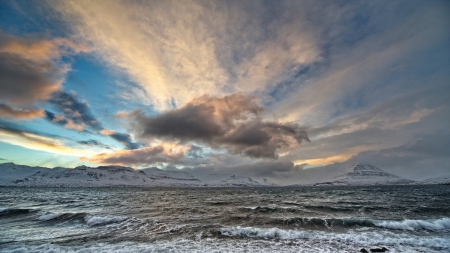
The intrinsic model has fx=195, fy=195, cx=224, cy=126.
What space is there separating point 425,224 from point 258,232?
61.1 ft

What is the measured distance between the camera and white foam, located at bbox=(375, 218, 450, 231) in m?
20.5

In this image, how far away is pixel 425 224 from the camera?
21312mm

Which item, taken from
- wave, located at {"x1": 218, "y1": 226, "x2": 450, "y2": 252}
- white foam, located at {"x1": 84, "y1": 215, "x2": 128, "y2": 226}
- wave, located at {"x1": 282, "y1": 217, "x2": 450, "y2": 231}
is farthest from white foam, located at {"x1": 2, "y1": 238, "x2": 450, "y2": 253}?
white foam, located at {"x1": 84, "y1": 215, "x2": 128, "y2": 226}

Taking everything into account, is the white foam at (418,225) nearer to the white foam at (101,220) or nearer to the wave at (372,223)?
the wave at (372,223)

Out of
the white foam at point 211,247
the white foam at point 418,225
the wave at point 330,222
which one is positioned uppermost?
the white foam at point 418,225

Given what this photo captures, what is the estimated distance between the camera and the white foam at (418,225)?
2055cm

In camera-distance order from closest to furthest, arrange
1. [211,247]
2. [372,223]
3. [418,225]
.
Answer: [211,247] < [418,225] < [372,223]

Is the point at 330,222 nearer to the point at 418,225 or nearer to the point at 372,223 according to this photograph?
the point at 372,223

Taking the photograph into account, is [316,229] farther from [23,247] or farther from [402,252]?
[23,247]

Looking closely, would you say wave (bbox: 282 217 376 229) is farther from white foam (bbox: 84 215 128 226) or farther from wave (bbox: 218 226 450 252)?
white foam (bbox: 84 215 128 226)

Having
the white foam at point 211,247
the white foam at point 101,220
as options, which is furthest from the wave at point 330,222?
the white foam at point 101,220

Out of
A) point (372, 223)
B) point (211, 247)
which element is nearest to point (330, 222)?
point (372, 223)

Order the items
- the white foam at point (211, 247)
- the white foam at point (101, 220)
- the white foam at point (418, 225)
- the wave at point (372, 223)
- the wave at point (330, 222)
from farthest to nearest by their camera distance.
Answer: the white foam at point (101, 220) < the wave at point (330, 222) < the wave at point (372, 223) < the white foam at point (418, 225) < the white foam at point (211, 247)

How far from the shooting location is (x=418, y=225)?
69.6 ft
